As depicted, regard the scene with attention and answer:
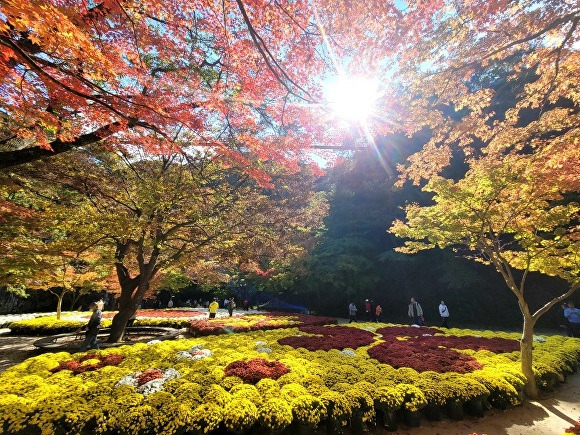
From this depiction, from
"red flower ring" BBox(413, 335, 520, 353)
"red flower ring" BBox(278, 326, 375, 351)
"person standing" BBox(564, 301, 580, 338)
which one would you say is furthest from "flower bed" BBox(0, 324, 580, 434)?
"person standing" BBox(564, 301, 580, 338)

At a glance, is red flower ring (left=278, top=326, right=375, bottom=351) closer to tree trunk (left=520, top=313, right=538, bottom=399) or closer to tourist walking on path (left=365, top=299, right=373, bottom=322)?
tree trunk (left=520, top=313, right=538, bottom=399)

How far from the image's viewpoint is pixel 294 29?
4.42 m

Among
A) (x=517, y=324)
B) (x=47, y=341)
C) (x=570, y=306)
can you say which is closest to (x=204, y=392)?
(x=47, y=341)

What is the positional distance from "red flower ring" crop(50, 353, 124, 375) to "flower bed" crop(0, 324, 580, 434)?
0.06 feet

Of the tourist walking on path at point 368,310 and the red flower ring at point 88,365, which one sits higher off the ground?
the tourist walking on path at point 368,310

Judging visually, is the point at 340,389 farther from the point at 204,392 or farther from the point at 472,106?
the point at 472,106

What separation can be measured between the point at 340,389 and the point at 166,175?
8373 millimetres

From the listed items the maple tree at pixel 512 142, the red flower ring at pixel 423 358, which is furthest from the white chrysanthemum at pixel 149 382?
the maple tree at pixel 512 142

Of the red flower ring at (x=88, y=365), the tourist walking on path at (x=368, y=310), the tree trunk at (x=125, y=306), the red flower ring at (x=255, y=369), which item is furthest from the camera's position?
the tourist walking on path at (x=368, y=310)

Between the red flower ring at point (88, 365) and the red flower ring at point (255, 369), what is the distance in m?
2.31

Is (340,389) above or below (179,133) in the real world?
below

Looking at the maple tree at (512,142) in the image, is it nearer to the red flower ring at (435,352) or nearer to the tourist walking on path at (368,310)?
the red flower ring at (435,352)

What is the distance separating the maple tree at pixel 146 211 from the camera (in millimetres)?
6667

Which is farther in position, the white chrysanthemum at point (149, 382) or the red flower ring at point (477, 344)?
the red flower ring at point (477, 344)
